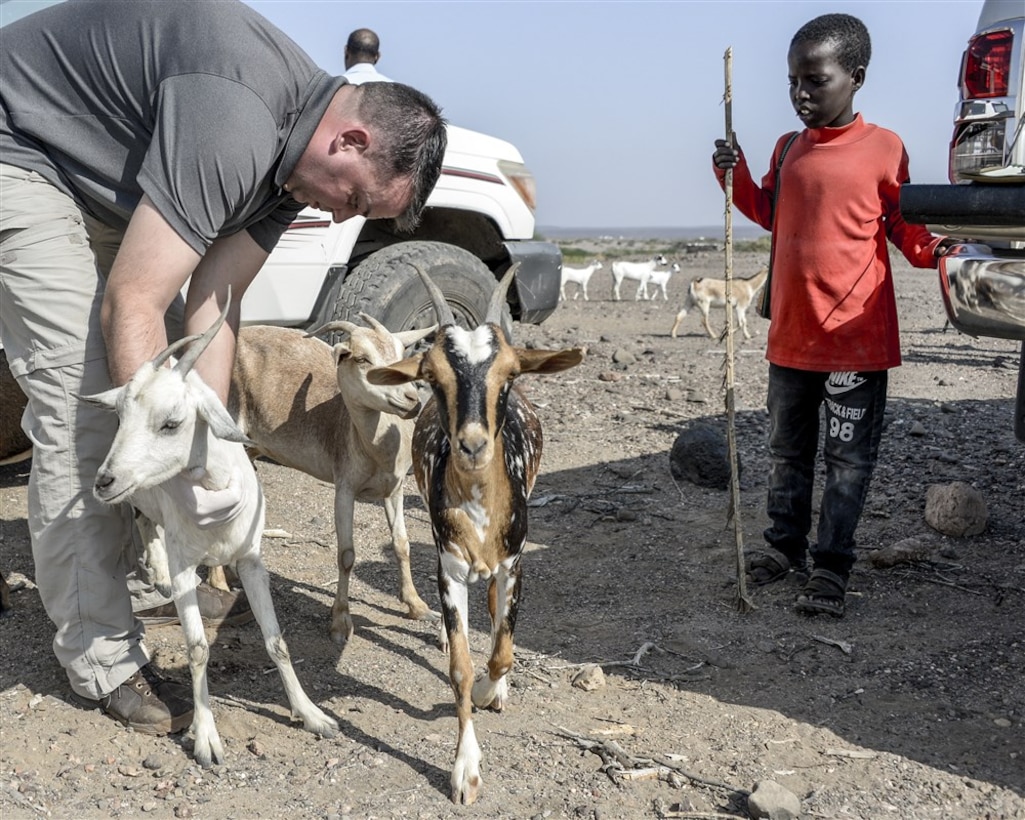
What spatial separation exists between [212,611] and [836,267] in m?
3.19

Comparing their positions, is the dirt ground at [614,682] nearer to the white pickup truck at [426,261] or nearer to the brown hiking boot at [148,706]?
the brown hiking boot at [148,706]

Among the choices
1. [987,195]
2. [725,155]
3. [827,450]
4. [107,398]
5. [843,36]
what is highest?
[843,36]

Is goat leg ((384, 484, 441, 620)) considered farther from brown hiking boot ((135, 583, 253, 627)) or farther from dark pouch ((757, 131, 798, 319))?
dark pouch ((757, 131, 798, 319))

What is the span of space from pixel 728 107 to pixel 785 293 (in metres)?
0.92

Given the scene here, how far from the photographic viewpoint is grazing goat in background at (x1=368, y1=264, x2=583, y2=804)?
3518 millimetres

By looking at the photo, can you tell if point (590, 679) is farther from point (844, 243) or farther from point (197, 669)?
point (844, 243)

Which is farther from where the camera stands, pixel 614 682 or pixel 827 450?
pixel 827 450

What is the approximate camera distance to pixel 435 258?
7078 mm

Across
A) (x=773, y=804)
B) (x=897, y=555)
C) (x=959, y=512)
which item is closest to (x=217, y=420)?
(x=773, y=804)

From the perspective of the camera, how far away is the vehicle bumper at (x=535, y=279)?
7785 millimetres

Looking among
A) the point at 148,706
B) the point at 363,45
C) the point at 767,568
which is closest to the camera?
the point at 148,706

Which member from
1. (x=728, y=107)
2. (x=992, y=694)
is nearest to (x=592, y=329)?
(x=728, y=107)

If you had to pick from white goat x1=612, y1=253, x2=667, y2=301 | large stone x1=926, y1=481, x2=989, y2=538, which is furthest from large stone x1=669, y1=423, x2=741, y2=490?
white goat x1=612, y1=253, x2=667, y2=301

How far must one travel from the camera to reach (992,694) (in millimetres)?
4055
